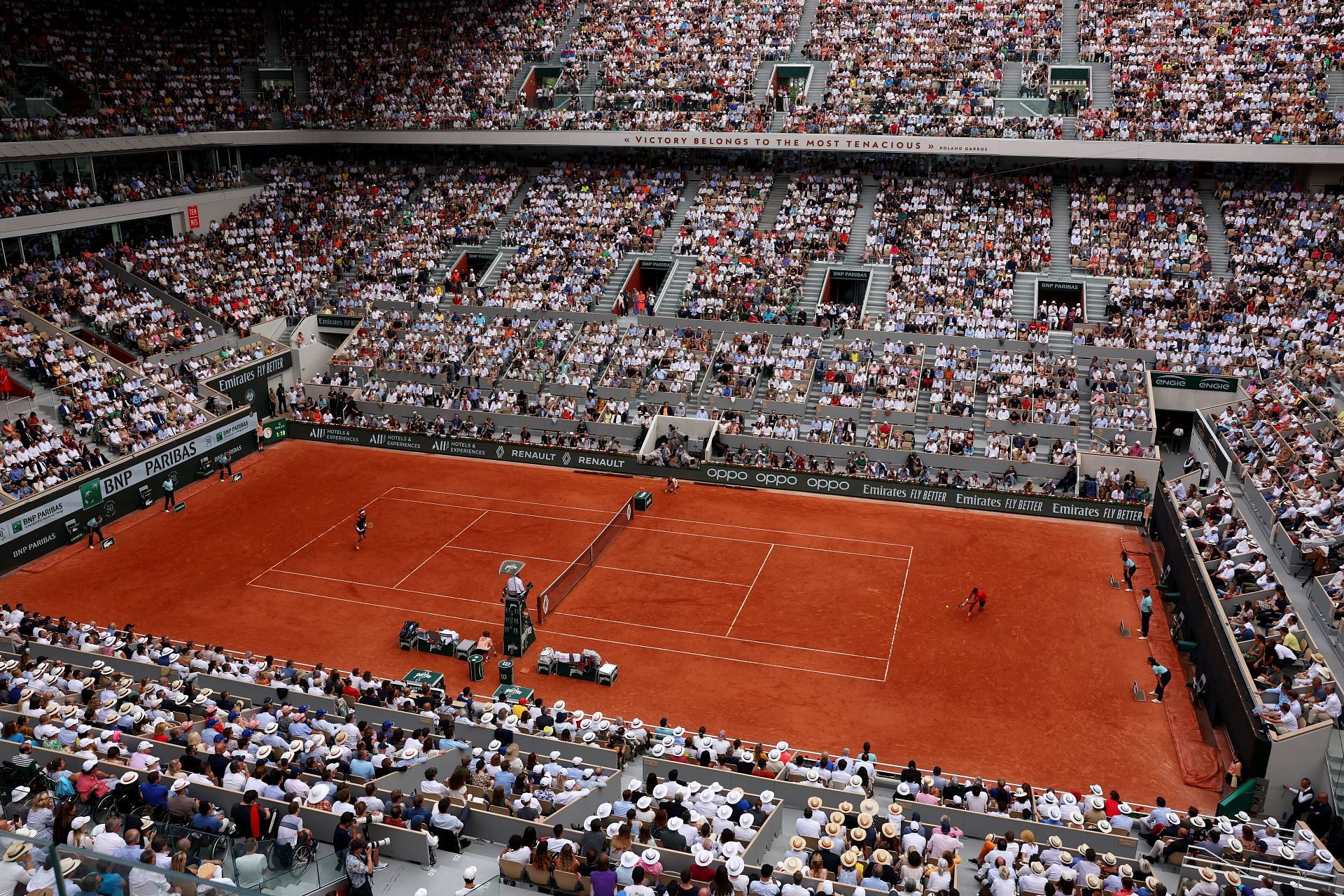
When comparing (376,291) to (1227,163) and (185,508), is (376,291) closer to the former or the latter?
(185,508)

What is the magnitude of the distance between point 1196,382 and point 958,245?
13.1m

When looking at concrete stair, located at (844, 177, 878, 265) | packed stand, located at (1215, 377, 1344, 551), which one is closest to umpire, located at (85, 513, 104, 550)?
concrete stair, located at (844, 177, 878, 265)

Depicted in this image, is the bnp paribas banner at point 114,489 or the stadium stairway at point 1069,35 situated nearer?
the bnp paribas banner at point 114,489

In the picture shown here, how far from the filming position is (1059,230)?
5003cm

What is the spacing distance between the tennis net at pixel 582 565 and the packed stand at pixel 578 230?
53.6 feet

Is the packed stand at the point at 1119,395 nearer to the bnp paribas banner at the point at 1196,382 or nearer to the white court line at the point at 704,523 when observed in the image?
the bnp paribas banner at the point at 1196,382

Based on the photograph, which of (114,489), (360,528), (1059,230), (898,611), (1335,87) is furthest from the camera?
(1059,230)

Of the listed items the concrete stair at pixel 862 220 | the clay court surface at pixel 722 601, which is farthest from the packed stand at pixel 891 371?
the concrete stair at pixel 862 220

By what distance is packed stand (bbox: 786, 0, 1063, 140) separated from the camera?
170 feet

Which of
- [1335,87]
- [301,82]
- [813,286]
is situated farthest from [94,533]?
[1335,87]

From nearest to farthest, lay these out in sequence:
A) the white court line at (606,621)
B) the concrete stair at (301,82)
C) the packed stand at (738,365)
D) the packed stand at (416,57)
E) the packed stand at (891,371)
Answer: the white court line at (606,621), the packed stand at (891,371), the packed stand at (738,365), the packed stand at (416,57), the concrete stair at (301,82)

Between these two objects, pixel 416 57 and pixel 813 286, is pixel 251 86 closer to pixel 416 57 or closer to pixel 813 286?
pixel 416 57

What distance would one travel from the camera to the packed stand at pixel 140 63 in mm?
50688

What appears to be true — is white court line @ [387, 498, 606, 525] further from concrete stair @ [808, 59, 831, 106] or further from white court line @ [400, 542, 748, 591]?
concrete stair @ [808, 59, 831, 106]
